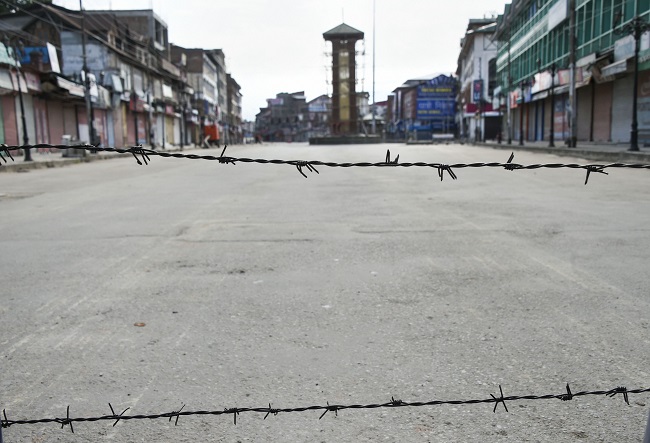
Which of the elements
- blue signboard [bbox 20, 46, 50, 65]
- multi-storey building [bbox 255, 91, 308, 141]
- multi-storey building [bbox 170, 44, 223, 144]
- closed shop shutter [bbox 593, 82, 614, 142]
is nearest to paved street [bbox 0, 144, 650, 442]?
closed shop shutter [bbox 593, 82, 614, 142]

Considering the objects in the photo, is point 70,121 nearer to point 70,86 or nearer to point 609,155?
point 70,86

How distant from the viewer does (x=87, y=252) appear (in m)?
6.39

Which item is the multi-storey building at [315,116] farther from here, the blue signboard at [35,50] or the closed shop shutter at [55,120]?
the blue signboard at [35,50]

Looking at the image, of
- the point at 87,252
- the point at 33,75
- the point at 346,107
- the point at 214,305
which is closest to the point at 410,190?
the point at 87,252

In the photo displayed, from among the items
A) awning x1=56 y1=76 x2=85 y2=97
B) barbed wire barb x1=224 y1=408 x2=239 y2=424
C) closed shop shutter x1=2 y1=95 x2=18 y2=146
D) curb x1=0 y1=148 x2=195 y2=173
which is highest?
awning x1=56 y1=76 x2=85 y2=97

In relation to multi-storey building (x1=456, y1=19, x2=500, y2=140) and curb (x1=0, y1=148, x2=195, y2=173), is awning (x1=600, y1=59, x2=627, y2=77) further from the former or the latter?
multi-storey building (x1=456, y1=19, x2=500, y2=140)

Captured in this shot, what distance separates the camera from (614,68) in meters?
28.4

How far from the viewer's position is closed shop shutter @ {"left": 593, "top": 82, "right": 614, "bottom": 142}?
112 feet

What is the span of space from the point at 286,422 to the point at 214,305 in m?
1.91

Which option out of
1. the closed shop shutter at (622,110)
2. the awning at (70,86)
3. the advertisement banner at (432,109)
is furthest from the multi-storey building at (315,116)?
the closed shop shutter at (622,110)

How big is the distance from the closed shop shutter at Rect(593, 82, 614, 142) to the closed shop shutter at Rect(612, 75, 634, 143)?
77 centimetres

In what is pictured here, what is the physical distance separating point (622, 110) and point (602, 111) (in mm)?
3387

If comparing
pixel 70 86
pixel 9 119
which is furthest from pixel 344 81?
pixel 9 119

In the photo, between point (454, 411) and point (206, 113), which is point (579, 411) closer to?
point (454, 411)
